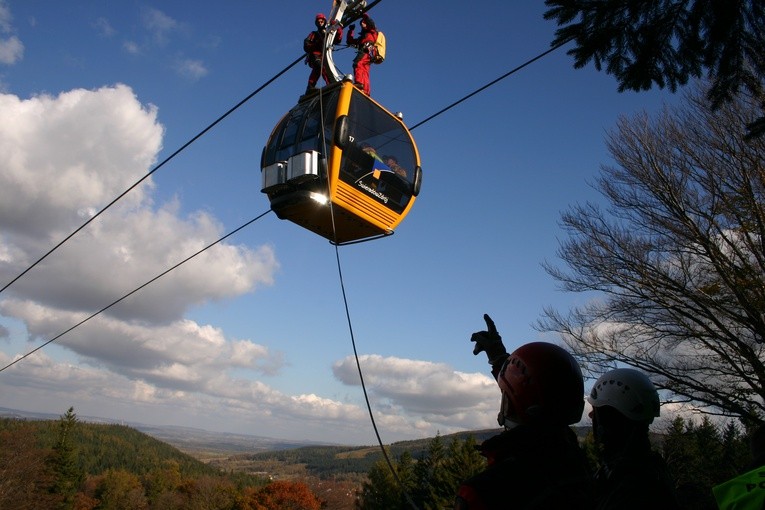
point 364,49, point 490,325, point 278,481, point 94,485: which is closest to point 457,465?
point 364,49

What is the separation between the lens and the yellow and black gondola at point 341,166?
287 inches

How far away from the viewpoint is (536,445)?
180 centimetres

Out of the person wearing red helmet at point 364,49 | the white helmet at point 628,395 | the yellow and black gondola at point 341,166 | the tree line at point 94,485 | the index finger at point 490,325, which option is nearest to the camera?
the white helmet at point 628,395

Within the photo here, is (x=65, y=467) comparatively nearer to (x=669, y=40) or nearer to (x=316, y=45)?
(x=316, y=45)

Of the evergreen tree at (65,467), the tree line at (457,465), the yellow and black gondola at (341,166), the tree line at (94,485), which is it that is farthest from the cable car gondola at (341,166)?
the evergreen tree at (65,467)

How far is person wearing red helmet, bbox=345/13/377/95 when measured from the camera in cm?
865

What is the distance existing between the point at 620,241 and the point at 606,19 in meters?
7.46

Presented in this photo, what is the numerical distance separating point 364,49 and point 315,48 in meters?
0.81

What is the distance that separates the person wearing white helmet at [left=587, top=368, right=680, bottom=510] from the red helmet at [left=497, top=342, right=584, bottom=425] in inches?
12.7

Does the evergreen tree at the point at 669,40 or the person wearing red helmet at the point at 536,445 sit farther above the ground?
the evergreen tree at the point at 669,40

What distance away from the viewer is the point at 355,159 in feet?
24.7

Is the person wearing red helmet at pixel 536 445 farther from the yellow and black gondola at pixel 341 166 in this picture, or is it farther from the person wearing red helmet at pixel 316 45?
the person wearing red helmet at pixel 316 45

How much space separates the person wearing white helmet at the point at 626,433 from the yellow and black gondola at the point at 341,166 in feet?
15.2

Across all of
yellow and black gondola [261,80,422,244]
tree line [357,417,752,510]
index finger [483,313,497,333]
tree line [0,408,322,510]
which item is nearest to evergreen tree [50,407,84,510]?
tree line [0,408,322,510]
